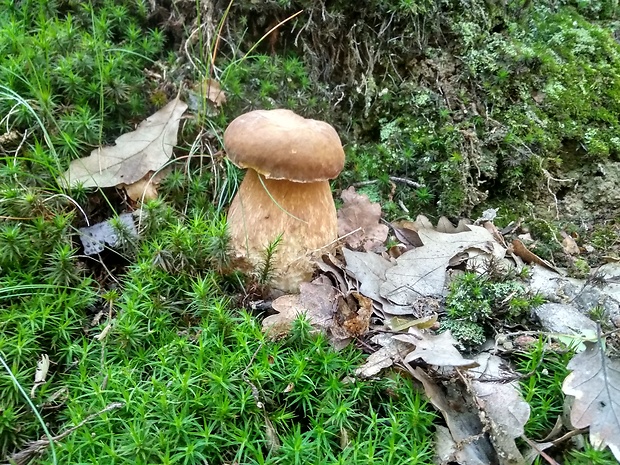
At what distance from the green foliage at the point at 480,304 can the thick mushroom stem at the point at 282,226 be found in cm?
71

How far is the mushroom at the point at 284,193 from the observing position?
2.09 meters

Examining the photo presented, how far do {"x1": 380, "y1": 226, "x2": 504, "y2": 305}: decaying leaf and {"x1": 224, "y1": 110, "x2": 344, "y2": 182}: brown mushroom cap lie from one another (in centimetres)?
58

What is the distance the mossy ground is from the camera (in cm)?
167

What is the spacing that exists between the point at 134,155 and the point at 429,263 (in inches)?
64.9

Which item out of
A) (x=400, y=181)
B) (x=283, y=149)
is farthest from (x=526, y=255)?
(x=283, y=149)

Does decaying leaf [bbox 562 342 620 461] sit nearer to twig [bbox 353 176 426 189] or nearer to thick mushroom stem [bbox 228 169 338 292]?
thick mushroom stem [bbox 228 169 338 292]

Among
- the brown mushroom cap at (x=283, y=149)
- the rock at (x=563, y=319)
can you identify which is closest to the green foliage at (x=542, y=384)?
the rock at (x=563, y=319)

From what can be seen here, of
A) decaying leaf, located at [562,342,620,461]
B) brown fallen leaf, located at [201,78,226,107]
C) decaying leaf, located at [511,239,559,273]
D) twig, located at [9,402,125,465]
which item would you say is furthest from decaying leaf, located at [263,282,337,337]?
brown fallen leaf, located at [201,78,226,107]

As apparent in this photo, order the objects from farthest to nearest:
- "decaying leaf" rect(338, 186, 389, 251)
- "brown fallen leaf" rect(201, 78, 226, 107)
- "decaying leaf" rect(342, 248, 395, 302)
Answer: "brown fallen leaf" rect(201, 78, 226, 107), "decaying leaf" rect(338, 186, 389, 251), "decaying leaf" rect(342, 248, 395, 302)

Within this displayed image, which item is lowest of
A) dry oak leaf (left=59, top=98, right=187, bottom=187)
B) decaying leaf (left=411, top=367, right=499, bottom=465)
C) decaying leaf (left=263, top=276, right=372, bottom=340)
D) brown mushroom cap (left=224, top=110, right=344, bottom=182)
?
decaying leaf (left=263, top=276, right=372, bottom=340)

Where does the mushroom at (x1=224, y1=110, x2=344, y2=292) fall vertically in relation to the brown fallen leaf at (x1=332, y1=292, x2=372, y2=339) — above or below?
above

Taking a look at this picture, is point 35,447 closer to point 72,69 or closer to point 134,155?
point 134,155

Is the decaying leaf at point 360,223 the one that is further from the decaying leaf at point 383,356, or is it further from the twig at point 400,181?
the decaying leaf at point 383,356

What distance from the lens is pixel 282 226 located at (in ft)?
7.57
